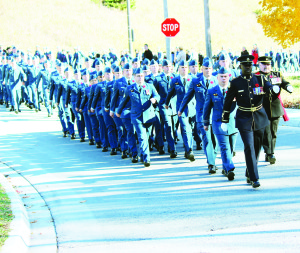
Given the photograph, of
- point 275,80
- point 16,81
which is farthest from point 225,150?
point 16,81

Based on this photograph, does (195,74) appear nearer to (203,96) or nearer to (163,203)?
(203,96)

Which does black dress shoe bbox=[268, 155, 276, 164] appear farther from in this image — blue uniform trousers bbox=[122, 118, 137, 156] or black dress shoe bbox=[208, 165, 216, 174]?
blue uniform trousers bbox=[122, 118, 137, 156]

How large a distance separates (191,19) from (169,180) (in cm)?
6996

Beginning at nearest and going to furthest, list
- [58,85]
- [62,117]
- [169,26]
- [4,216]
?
[4,216] < [62,117] < [58,85] < [169,26]

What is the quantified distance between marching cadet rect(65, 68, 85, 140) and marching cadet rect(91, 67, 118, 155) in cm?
188

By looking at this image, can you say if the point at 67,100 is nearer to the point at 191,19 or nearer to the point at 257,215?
the point at 257,215

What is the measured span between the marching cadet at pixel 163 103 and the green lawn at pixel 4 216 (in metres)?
4.44

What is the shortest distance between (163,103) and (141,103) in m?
1.18

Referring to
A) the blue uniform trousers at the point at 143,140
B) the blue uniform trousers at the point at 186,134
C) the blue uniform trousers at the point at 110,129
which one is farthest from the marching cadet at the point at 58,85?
the blue uniform trousers at the point at 186,134

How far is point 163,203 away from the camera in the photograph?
27.4 feet

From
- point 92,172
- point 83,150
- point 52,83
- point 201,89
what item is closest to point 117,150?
point 83,150

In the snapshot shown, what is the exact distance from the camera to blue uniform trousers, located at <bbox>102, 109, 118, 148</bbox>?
13359 millimetres

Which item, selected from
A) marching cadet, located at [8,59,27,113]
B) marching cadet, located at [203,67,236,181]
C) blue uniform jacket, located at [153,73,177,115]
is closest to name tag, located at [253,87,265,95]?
marching cadet, located at [203,67,236,181]

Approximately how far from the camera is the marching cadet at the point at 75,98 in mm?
15633
